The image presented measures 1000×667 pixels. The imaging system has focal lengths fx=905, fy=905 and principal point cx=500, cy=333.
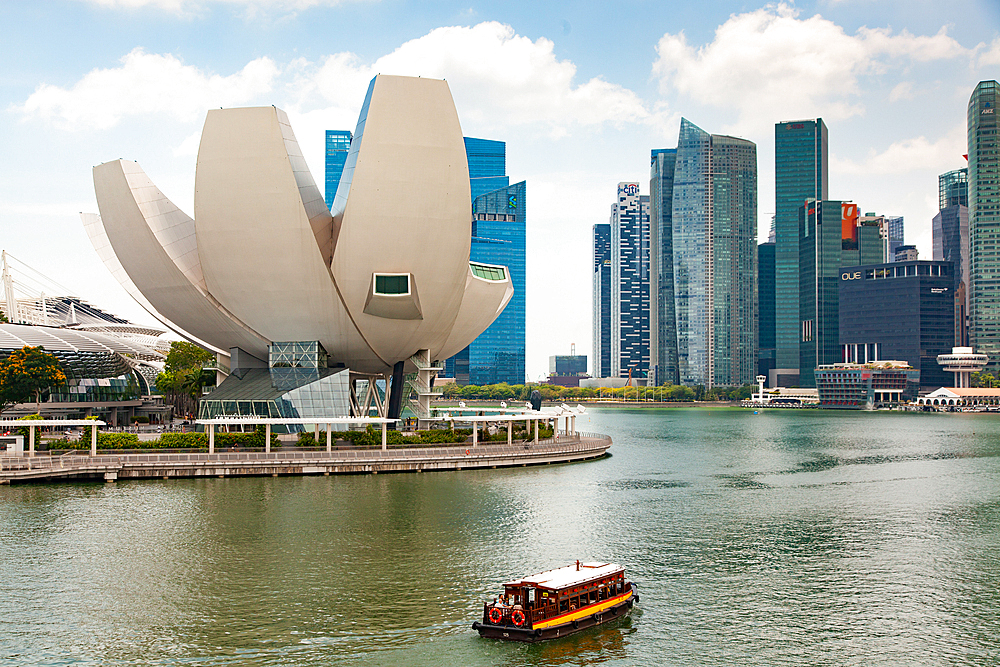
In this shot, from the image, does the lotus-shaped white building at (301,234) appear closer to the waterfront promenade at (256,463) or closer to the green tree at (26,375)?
the green tree at (26,375)

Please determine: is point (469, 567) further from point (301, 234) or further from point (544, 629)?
point (301, 234)

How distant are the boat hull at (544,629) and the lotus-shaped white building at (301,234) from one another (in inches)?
1334

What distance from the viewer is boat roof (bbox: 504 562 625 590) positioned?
23.2 metres

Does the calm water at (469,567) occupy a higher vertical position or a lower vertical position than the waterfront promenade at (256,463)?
lower

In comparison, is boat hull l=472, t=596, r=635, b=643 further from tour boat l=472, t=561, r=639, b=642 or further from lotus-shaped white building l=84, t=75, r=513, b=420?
lotus-shaped white building l=84, t=75, r=513, b=420

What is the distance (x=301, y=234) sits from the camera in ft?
176

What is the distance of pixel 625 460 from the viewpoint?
2404 inches

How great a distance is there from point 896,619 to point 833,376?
181 meters

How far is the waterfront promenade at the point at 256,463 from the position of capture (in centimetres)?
4444

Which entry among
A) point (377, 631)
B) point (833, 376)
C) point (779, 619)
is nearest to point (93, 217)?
point (377, 631)

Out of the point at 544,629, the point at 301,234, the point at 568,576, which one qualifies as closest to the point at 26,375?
the point at 301,234

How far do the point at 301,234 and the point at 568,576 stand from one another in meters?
34.7

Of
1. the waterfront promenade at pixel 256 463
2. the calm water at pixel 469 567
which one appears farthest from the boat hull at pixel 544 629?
the waterfront promenade at pixel 256 463

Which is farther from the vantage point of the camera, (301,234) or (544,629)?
(301,234)
